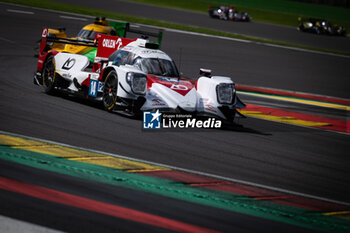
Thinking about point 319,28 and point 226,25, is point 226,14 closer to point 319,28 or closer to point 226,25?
point 226,25

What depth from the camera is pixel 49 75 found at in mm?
11602

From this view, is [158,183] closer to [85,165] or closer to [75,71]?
[85,165]

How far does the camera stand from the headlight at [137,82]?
9.50m

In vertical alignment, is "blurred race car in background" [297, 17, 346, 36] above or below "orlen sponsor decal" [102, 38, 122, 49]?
above

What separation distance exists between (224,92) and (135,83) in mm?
1717

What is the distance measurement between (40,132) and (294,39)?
84.8 feet

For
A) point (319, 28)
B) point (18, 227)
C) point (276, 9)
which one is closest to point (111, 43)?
point (18, 227)

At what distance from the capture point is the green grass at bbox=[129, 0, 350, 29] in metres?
42.4

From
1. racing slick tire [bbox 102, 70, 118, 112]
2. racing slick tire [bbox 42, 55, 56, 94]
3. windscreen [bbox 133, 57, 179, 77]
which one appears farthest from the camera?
racing slick tire [bbox 42, 55, 56, 94]

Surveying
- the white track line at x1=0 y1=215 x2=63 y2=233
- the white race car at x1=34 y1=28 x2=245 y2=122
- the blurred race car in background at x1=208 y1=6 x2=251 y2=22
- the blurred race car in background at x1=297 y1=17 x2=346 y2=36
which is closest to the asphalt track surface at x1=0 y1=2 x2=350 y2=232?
the white track line at x1=0 y1=215 x2=63 y2=233

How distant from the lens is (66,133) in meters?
8.08

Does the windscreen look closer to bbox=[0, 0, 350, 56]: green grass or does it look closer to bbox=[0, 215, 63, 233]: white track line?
bbox=[0, 215, 63, 233]: white track line

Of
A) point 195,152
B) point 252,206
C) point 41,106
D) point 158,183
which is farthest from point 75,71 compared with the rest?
point 252,206

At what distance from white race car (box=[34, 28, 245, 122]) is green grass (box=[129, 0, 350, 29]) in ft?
101
